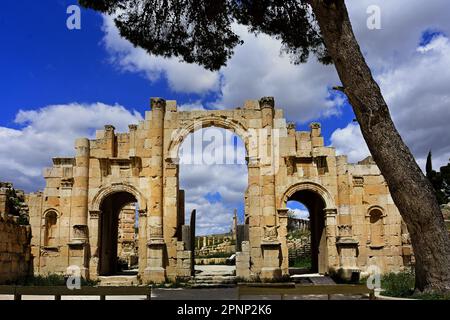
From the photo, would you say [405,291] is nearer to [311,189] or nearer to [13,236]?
[311,189]

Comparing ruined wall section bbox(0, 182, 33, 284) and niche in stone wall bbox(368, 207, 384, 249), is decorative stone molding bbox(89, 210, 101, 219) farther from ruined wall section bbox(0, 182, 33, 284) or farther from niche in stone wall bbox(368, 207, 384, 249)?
niche in stone wall bbox(368, 207, 384, 249)

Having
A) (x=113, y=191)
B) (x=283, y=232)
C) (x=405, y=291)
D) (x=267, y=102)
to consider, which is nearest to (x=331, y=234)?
(x=283, y=232)

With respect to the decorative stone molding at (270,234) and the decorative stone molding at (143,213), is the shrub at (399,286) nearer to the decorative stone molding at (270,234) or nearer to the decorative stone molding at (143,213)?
the decorative stone molding at (270,234)

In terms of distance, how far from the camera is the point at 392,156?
10.1 metres

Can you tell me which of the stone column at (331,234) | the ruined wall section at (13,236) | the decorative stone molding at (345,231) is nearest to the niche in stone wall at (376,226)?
the decorative stone molding at (345,231)

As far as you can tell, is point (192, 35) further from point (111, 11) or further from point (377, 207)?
point (377, 207)

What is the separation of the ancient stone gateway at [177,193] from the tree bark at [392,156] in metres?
8.30

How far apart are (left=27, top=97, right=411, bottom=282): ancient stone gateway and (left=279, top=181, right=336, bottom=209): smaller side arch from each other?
0.04m

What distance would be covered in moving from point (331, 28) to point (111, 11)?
648 centimetres

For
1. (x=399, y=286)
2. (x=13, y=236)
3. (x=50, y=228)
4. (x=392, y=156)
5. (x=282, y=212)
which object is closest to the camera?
(x=392, y=156)

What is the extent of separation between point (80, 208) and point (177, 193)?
3.67m

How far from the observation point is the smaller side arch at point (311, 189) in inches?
744
